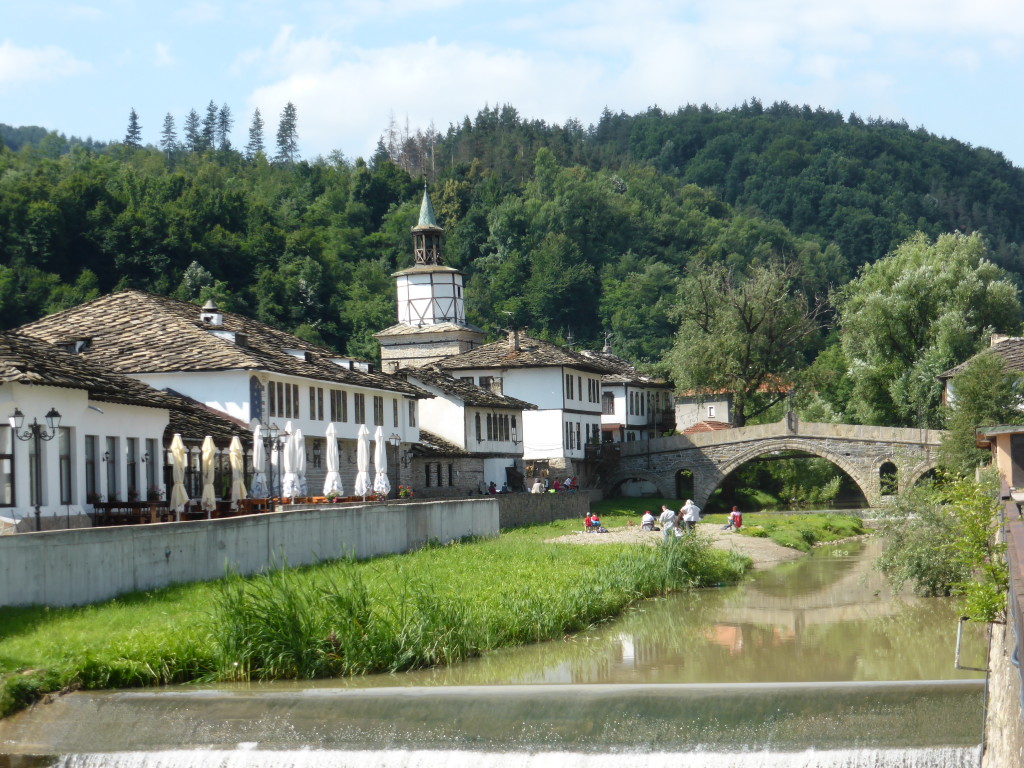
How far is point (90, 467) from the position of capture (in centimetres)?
2494

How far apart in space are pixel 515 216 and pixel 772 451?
5446 cm

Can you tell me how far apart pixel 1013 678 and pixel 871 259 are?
115825 mm

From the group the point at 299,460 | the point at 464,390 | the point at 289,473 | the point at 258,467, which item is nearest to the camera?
the point at 258,467

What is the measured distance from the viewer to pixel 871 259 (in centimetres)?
12156

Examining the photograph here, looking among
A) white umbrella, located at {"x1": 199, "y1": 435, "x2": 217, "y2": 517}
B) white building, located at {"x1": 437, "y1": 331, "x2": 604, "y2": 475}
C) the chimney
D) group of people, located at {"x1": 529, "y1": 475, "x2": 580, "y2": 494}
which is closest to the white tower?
white building, located at {"x1": 437, "y1": 331, "x2": 604, "y2": 475}

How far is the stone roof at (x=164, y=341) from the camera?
3531 centimetres

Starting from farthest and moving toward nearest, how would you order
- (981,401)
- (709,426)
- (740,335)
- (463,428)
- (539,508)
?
(709,426) < (740,335) < (463,428) < (539,508) < (981,401)

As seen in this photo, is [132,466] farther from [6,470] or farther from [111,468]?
[6,470]

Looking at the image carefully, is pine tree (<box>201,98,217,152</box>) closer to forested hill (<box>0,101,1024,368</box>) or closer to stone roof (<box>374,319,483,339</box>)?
forested hill (<box>0,101,1024,368</box>)

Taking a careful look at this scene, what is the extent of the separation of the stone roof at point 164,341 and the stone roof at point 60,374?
7.10 m

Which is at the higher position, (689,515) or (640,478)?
(640,478)

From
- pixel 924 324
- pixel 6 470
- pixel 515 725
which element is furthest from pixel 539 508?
pixel 515 725

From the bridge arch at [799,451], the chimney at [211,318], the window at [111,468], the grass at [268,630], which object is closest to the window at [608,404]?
the bridge arch at [799,451]

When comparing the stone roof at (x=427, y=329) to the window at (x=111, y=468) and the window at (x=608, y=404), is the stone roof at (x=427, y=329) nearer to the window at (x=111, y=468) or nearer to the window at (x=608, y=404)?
the window at (x=608, y=404)
